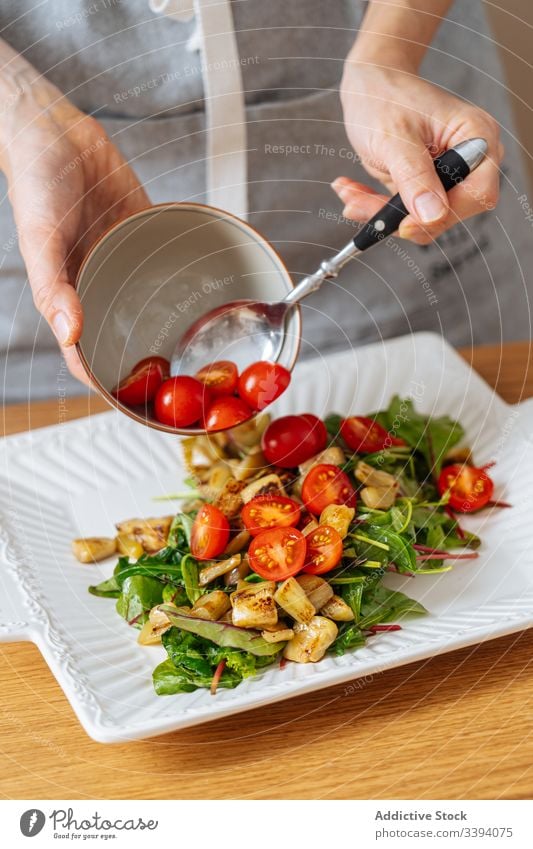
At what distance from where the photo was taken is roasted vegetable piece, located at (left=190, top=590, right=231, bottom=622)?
89 cm

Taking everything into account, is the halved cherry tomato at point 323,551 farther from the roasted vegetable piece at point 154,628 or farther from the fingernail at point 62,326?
the fingernail at point 62,326

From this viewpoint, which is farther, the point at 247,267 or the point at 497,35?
the point at 497,35

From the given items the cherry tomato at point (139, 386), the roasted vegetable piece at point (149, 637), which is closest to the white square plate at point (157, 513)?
the roasted vegetable piece at point (149, 637)

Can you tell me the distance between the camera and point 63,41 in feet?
3.99

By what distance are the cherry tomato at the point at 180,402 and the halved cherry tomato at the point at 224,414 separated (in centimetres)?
1

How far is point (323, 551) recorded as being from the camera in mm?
923

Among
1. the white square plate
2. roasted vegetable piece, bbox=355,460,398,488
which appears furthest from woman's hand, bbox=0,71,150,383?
roasted vegetable piece, bbox=355,460,398,488

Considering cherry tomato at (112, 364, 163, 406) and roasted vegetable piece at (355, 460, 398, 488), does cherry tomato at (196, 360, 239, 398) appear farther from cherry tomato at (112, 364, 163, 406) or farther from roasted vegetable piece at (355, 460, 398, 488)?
roasted vegetable piece at (355, 460, 398, 488)

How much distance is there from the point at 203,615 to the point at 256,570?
0.23 feet

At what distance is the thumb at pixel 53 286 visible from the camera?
888 mm
